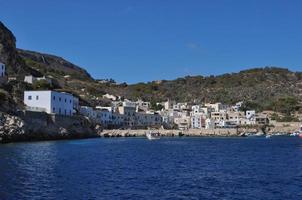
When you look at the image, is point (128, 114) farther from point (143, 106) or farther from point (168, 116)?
point (143, 106)

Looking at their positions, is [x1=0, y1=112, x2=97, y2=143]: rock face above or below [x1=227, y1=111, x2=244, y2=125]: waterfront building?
below

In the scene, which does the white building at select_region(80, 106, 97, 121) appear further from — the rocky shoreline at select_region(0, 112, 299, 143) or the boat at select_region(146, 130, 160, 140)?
the boat at select_region(146, 130, 160, 140)

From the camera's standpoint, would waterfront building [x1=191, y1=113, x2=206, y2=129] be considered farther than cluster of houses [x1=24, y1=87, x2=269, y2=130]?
Yes

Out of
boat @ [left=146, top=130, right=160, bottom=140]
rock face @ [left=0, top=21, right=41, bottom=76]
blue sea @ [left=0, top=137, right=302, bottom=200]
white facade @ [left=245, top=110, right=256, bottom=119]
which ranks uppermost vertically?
rock face @ [left=0, top=21, right=41, bottom=76]

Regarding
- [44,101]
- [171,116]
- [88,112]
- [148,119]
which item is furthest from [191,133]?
[44,101]

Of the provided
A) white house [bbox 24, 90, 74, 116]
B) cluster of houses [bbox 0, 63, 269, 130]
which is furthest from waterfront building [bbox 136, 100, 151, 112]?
white house [bbox 24, 90, 74, 116]

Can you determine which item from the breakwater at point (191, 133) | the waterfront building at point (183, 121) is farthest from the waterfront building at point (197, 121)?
the breakwater at point (191, 133)

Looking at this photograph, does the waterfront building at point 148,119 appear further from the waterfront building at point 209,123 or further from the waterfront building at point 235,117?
the waterfront building at point 235,117

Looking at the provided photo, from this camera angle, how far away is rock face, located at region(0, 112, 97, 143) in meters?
67.1

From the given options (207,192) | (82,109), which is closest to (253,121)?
(82,109)

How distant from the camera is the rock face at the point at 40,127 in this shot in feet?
220

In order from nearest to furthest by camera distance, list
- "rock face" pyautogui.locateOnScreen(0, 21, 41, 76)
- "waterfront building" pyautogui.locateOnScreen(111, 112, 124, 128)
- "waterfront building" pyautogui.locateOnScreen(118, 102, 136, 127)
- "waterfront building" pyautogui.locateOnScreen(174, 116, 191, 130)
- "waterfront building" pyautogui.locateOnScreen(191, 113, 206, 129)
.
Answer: "rock face" pyautogui.locateOnScreen(0, 21, 41, 76)
"waterfront building" pyautogui.locateOnScreen(111, 112, 124, 128)
"waterfront building" pyautogui.locateOnScreen(118, 102, 136, 127)
"waterfront building" pyautogui.locateOnScreen(191, 113, 206, 129)
"waterfront building" pyautogui.locateOnScreen(174, 116, 191, 130)

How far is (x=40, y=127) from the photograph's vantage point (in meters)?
77.7

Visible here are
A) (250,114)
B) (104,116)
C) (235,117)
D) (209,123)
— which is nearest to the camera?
(104,116)
